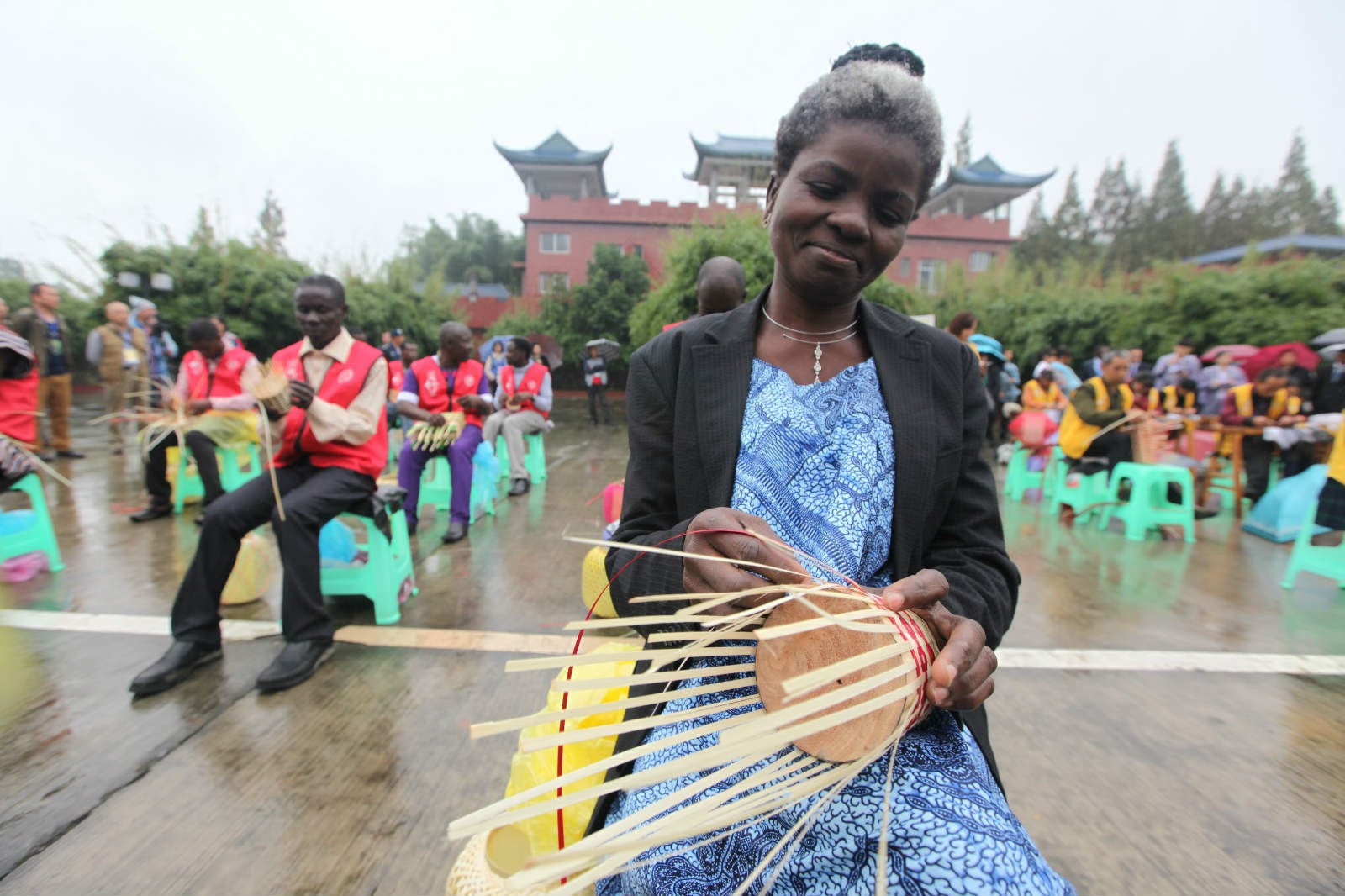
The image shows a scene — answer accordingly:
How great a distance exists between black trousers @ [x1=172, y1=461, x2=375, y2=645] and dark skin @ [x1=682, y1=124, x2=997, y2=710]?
2.24 meters

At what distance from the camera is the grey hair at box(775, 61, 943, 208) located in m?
1.04

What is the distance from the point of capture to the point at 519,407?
6383 mm

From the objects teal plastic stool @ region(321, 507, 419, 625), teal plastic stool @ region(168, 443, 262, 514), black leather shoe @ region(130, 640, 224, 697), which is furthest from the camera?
teal plastic stool @ region(168, 443, 262, 514)

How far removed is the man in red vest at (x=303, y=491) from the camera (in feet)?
8.19

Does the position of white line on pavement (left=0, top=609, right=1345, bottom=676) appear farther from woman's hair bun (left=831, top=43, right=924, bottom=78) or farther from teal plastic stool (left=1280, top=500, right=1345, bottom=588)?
woman's hair bun (left=831, top=43, right=924, bottom=78)

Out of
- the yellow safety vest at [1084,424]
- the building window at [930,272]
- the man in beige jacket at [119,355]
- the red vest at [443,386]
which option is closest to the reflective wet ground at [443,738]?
the yellow safety vest at [1084,424]

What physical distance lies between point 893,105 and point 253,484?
9.44 ft

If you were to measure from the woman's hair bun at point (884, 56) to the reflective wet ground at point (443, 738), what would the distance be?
1.93 meters

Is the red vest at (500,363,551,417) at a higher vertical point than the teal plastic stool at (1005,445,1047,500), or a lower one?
higher

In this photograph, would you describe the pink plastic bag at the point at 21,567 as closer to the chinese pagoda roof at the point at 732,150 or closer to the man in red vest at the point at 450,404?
the man in red vest at the point at 450,404

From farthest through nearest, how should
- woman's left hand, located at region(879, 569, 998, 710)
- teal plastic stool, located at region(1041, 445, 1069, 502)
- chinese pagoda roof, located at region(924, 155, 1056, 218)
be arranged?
chinese pagoda roof, located at region(924, 155, 1056, 218) → teal plastic stool, located at region(1041, 445, 1069, 502) → woman's left hand, located at region(879, 569, 998, 710)

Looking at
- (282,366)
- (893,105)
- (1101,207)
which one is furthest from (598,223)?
(1101,207)

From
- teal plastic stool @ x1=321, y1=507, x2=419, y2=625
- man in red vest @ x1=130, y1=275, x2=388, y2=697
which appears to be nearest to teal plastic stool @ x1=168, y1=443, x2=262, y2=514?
teal plastic stool @ x1=321, y1=507, x2=419, y2=625

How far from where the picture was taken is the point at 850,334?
131 cm
